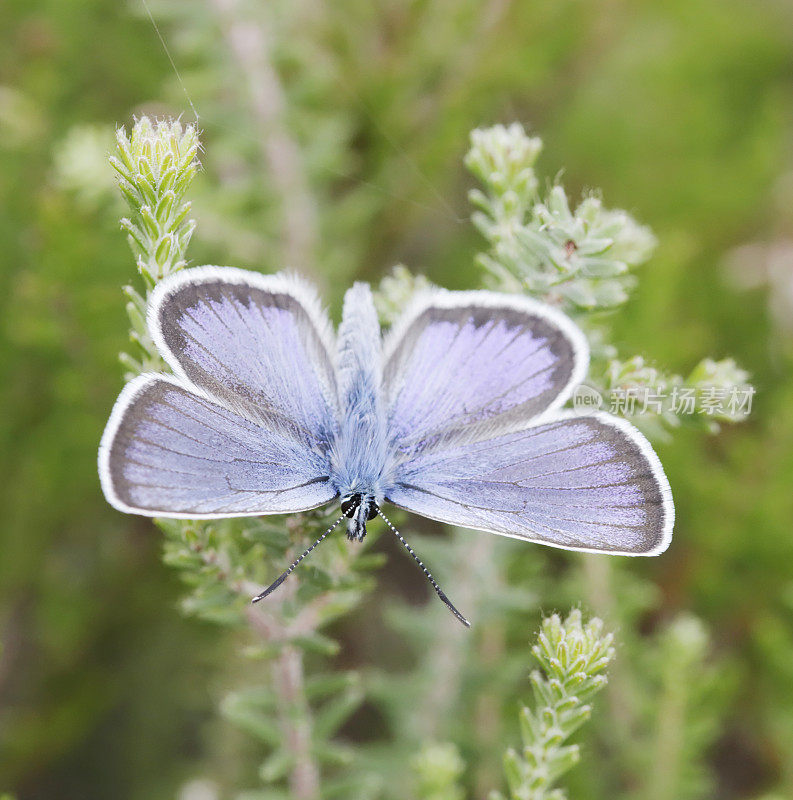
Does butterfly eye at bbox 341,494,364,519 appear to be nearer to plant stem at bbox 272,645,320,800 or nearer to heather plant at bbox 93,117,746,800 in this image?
heather plant at bbox 93,117,746,800

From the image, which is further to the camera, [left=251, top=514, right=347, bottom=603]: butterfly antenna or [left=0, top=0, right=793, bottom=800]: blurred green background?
[left=0, top=0, right=793, bottom=800]: blurred green background

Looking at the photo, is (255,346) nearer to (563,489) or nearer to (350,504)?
(350,504)

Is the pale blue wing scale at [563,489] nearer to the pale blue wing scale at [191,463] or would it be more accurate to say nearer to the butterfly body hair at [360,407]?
the butterfly body hair at [360,407]

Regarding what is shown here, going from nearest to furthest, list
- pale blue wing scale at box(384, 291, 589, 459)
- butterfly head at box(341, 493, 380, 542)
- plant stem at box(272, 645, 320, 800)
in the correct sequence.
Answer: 1. butterfly head at box(341, 493, 380, 542)
2. pale blue wing scale at box(384, 291, 589, 459)
3. plant stem at box(272, 645, 320, 800)

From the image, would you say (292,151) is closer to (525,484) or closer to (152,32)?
(152,32)

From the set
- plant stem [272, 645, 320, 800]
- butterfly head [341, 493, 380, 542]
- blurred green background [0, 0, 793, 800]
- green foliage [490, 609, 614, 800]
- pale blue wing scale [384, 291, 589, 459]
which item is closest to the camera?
green foliage [490, 609, 614, 800]

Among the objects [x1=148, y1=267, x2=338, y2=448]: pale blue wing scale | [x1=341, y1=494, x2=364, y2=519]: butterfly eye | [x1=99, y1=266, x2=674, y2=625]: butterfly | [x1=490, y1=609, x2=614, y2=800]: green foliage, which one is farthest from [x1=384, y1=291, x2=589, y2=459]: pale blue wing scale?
[x1=490, y1=609, x2=614, y2=800]: green foliage

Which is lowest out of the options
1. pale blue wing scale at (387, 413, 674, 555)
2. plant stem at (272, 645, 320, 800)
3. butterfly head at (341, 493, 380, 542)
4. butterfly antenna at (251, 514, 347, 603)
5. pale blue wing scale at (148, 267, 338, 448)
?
plant stem at (272, 645, 320, 800)

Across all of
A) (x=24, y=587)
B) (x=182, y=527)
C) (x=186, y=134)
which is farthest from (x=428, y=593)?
(x=186, y=134)
